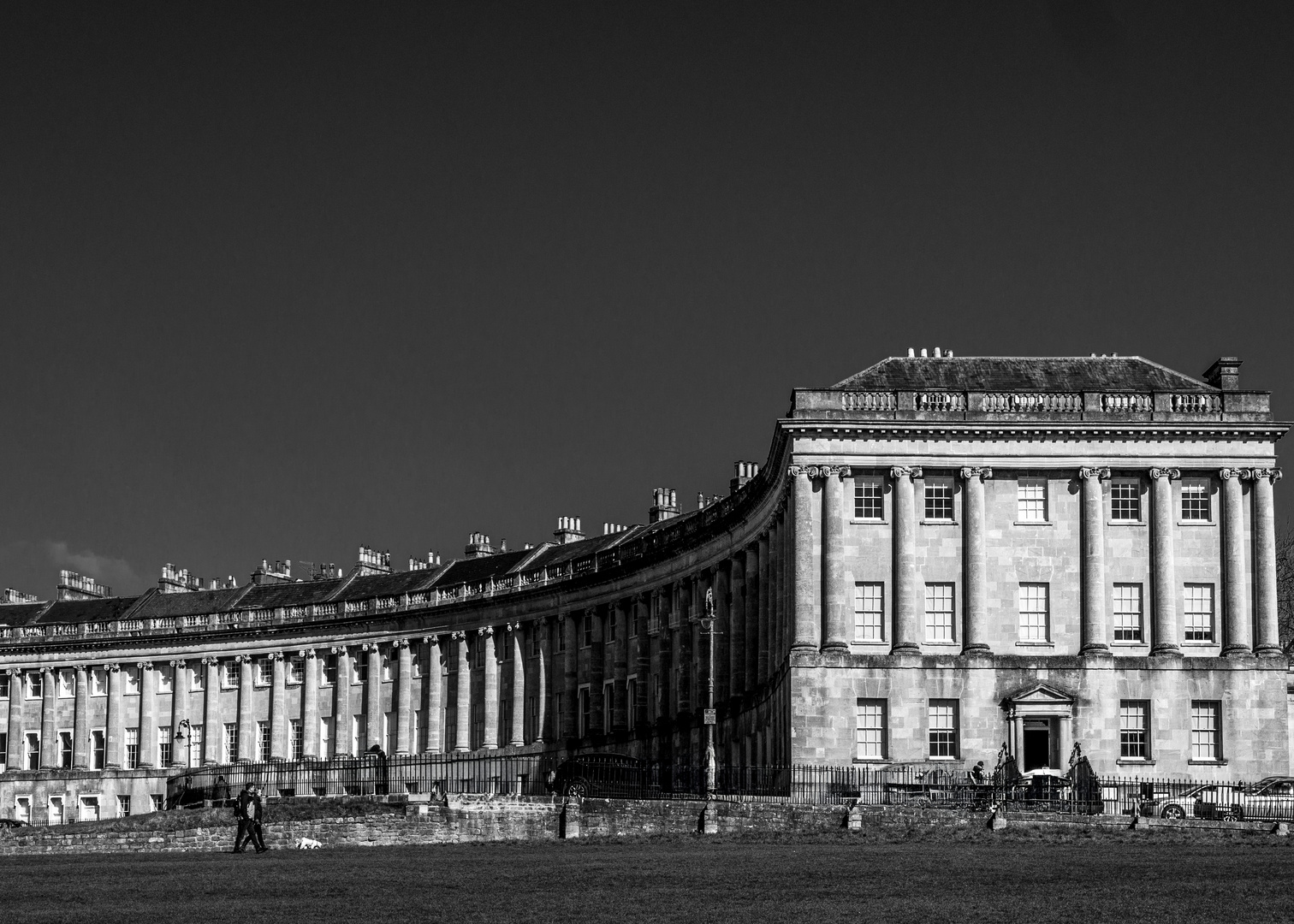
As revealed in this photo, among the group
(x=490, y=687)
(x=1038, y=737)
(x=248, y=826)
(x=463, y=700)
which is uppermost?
(x=490, y=687)

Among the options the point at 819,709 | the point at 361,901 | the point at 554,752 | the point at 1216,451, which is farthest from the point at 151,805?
the point at 361,901

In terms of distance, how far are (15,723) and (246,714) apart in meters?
15.1

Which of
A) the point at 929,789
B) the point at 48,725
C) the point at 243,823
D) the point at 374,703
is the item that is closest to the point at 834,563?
the point at 929,789

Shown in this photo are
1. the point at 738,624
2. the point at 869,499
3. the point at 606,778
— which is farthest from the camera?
the point at 738,624

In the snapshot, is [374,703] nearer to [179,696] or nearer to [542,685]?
[542,685]

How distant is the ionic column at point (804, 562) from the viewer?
6462 centimetres

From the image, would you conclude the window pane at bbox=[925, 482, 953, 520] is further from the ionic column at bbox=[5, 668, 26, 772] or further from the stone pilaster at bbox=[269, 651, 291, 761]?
the ionic column at bbox=[5, 668, 26, 772]

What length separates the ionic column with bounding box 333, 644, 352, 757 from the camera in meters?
106

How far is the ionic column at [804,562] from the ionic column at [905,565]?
98.4 inches

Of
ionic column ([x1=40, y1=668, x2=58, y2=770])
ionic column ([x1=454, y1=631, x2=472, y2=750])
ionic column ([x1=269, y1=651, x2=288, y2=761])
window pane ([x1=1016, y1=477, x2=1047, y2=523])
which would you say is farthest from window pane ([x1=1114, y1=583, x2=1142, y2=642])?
ionic column ([x1=40, y1=668, x2=58, y2=770])

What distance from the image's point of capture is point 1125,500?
216 ft

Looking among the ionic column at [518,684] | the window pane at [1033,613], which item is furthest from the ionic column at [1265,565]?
the ionic column at [518,684]

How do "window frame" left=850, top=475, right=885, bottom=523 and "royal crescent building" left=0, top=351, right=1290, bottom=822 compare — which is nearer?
"royal crescent building" left=0, top=351, right=1290, bottom=822

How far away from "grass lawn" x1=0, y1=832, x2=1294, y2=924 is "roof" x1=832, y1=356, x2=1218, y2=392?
24.7m
